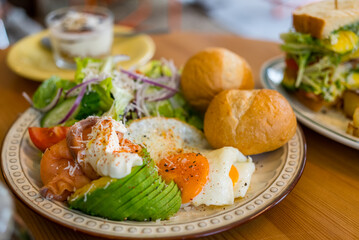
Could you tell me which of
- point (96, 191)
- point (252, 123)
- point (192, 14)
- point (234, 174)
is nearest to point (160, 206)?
point (96, 191)

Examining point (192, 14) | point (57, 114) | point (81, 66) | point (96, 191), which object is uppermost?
point (81, 66)

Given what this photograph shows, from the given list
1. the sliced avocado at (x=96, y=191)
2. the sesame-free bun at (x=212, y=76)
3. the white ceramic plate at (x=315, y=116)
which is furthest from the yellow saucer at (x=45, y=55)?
the sliced avocado at (x=96, y=191)

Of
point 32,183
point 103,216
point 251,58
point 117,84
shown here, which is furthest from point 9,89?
point 251,58

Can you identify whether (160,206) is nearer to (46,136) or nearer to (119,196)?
(119,196)

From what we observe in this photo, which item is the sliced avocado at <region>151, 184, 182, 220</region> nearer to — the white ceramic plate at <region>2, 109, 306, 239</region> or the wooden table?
the white ceramic plate at <region>2, 109, 306, 239</region>

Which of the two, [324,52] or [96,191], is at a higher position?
[324,52]

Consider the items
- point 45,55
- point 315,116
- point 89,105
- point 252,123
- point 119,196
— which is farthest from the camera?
point 45,55

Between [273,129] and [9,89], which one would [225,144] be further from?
[9,89]

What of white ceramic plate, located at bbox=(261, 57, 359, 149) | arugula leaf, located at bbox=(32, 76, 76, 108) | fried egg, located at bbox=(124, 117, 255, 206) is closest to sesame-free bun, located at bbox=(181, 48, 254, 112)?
fried egg, located at bbox=(124, 117, 255, 206)
